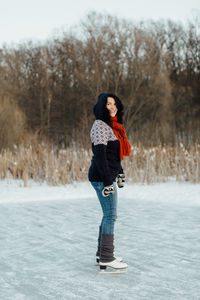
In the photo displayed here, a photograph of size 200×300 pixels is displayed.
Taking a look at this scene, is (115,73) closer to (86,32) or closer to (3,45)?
(86,32)

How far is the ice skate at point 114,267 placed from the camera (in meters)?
3.72

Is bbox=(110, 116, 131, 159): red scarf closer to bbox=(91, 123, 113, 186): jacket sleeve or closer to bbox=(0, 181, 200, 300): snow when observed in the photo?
bbox=(91, 123, 113, 186): jacket sleeve

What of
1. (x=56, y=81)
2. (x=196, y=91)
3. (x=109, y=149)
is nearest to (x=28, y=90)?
(x=56, y=81)

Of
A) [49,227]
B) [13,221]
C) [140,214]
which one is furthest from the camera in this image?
[140,214]

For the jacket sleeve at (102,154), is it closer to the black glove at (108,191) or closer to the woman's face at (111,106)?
the black glove at (108,191)

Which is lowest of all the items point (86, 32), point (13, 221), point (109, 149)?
point (13, 221)

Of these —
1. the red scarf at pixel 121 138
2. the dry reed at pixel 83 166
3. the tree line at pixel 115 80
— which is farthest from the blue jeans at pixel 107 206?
the tree line at pixel 115 80

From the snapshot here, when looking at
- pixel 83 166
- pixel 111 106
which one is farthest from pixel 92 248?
pixel 83 166

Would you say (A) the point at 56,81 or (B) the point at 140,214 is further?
(A) the point at 56,81

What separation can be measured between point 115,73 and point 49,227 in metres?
17.9

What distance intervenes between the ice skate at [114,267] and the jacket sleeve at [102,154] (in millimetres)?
702

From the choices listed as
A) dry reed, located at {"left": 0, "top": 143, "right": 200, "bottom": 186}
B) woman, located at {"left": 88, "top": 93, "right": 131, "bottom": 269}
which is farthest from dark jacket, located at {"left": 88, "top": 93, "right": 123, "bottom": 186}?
dry reed, located at {"left": 0, "top": 143, "right": 200, "bottom": 186}

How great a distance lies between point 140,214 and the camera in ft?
22.5

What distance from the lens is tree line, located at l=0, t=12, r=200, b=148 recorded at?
22641mm
